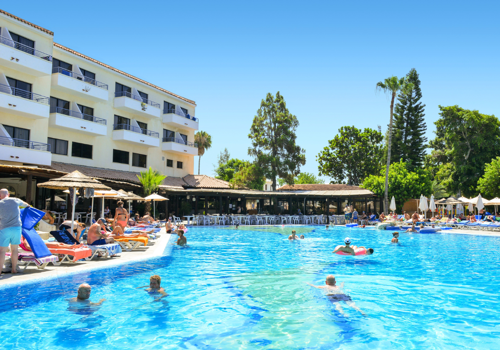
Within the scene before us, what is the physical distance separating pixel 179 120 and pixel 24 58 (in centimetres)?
1486

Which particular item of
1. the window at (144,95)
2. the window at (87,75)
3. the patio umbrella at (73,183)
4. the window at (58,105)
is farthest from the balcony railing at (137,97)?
the patio umbrella at (73,183)

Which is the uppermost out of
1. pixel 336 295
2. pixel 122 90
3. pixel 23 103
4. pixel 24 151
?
pixel 122 90

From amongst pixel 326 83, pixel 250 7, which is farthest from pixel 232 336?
pixel 326 83

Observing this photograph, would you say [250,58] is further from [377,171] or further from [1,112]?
[377,171]

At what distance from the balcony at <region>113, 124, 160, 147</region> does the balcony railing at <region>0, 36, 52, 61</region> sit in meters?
7.70

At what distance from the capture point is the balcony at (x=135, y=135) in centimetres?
2858

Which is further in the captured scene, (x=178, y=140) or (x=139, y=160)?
(x=178, y=140)

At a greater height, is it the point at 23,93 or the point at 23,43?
the point at 23,43

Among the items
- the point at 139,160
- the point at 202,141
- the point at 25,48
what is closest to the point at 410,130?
the point at 202,141

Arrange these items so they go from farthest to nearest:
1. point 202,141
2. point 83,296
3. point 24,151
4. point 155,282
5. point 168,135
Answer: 1. point 202,141
2. point 168,135
3. point 24,151
4. point 155,282
5. point 83,296

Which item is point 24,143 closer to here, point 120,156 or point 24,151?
point 24,151

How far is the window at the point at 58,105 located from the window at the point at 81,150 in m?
2.39

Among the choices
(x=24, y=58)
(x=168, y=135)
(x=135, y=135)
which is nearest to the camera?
(x=24, y=58)

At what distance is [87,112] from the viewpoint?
26.9 metres
